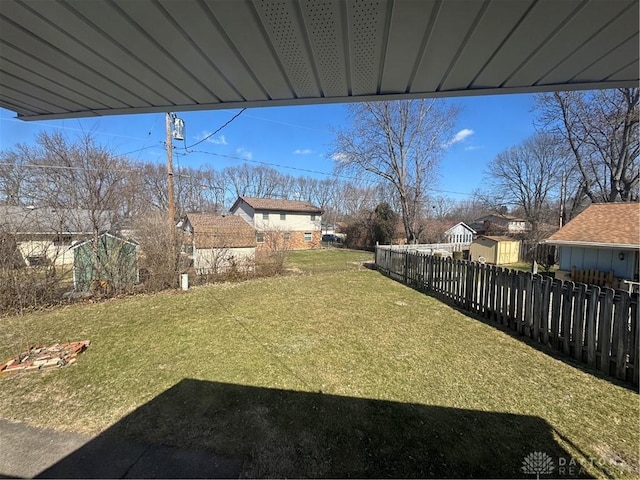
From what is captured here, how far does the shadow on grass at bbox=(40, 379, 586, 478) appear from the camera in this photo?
82.7 inches

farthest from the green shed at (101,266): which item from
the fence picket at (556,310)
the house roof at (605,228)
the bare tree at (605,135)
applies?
the bare tree at (605,135)

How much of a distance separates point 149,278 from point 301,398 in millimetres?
7268

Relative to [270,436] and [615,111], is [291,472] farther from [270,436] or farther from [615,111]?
[615,111]

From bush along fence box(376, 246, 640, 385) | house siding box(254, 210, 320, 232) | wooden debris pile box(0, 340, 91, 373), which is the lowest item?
wooden debris pile box(0, 340, 91, 373)

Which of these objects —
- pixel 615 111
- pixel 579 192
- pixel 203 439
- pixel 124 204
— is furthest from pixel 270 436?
pixel 579 192

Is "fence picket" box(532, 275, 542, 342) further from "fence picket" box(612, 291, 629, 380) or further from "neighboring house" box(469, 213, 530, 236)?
"neighboring house" box(469, 213, 530, 236)

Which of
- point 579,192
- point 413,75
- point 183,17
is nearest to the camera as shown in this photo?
point 183,17

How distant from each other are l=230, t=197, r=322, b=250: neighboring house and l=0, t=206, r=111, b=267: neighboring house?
698 inches

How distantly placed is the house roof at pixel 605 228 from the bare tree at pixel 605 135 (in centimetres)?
649

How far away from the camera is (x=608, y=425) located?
2.60 m

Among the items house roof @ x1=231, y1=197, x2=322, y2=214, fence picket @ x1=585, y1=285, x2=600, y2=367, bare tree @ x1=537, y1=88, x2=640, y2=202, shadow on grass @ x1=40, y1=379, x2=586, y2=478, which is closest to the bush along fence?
fence picket @ x1=585, y1=285, x2=600, y2=367

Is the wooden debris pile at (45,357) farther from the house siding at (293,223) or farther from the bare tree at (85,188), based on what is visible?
the house siding at (293,223)

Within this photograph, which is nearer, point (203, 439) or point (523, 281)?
point (203, 439)

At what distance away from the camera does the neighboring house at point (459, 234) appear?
2550cm
